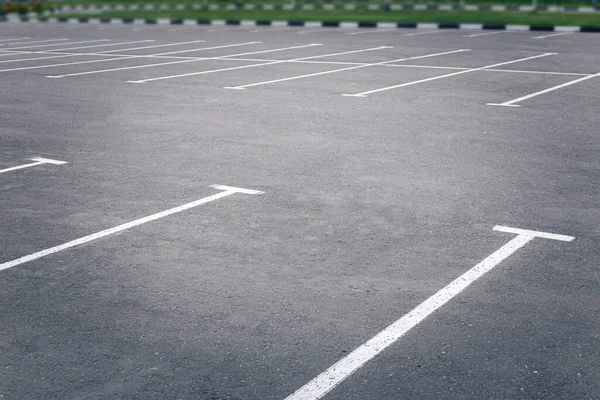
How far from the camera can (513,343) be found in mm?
4066

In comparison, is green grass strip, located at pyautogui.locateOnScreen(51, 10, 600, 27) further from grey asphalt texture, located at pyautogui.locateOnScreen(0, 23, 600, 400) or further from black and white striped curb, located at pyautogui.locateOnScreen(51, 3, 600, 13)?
grey asphalt texture, located at pyautogui.locateOnScreen(0, 23, 600, 400)

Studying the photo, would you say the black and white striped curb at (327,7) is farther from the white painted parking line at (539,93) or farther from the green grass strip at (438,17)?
the white painted parking line at (539,93)

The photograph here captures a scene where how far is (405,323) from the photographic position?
170 inches

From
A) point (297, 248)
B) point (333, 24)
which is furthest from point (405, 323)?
point (333, 24)

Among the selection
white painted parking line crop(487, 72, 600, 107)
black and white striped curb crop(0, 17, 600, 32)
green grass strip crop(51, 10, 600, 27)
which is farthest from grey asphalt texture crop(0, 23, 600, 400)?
green grass strip crop(51, 10, 600, 27)

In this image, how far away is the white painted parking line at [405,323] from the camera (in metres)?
3.68

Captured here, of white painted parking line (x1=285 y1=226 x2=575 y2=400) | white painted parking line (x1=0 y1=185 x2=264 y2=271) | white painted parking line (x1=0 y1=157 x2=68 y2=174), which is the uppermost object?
white painted parking line (x1=0 y1=157 x2=68 y2=174)

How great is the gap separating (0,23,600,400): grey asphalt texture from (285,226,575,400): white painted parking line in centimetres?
5

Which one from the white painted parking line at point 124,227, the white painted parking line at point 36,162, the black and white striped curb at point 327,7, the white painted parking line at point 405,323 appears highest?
the black and white striped curb at point 327,7

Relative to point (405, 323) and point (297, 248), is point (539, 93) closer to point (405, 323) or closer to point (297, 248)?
point (297, 248)

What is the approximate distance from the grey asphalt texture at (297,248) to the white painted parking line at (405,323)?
5 cm

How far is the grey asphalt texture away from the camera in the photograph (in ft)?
12.6

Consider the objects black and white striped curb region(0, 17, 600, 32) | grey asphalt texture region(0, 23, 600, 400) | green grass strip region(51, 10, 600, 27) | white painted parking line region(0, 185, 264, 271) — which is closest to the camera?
grey asphalt texture region(0, 23, 600, 400)

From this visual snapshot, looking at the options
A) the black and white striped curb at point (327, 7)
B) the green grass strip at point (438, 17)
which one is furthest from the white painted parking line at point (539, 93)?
the black and white striped curb at point (327, 7)
